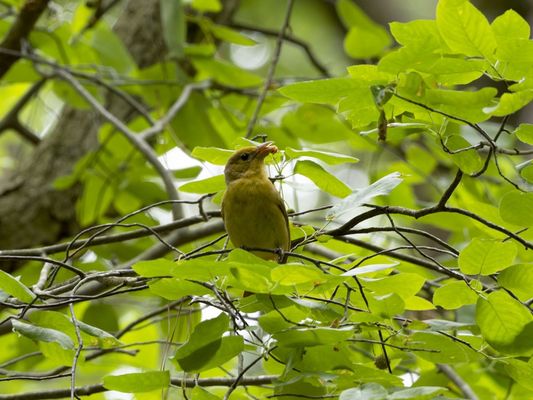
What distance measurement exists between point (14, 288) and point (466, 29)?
4.18 feet

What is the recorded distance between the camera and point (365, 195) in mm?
2215

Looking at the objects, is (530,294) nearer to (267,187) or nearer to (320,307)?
(320,307)

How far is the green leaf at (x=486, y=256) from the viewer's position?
2.05 m

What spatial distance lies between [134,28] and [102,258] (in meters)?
1.82

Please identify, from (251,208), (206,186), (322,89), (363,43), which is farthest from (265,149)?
(363,43)

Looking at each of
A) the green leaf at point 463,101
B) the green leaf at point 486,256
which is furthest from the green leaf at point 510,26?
the green leaf at point 486,256

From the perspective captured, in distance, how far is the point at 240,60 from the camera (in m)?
9.03

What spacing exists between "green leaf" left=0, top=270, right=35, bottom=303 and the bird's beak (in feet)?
3.03

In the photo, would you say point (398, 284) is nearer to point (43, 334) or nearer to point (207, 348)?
point (207, 348)

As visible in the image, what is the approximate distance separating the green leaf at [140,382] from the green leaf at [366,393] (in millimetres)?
464

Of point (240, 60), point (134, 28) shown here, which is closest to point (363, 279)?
point (134, 28)

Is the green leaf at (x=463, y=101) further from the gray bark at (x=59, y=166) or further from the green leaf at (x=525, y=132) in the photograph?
the gray bark at (x=59, y=166)

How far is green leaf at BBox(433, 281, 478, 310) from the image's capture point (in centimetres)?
214

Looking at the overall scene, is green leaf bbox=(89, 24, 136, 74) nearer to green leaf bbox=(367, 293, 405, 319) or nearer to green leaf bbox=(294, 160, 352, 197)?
green leaf bbox=(294, 160, 352, 197)
